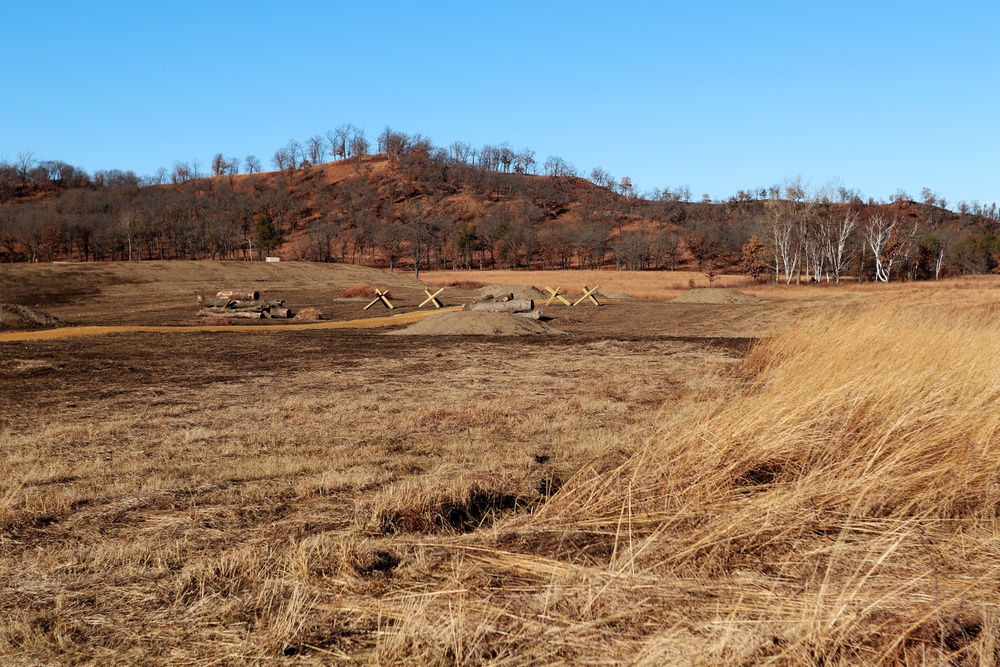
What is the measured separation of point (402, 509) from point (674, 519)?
1826 millimetres

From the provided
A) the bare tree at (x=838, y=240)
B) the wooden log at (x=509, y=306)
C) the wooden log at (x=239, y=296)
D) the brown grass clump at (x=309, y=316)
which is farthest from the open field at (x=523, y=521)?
the bare tree at (x=838, y=240)

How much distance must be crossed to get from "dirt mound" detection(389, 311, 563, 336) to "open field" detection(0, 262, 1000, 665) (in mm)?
11116

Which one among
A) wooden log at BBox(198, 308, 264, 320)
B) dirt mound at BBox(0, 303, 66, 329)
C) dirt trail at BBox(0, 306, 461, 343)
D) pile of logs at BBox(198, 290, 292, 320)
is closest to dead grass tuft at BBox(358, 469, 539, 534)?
dirt trail at BBox(0, 306, 461, 343)

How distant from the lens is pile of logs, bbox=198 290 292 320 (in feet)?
100

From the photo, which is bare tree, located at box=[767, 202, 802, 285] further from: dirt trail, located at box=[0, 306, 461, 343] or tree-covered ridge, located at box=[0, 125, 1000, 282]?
dirt trail, located at box=[0, 306, 461, 343]

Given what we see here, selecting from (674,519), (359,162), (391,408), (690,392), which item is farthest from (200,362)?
(359,162)

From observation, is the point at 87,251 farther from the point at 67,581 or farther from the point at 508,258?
the point at 67,581

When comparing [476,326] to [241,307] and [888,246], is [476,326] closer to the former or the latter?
[241,307]

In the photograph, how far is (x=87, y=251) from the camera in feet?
299

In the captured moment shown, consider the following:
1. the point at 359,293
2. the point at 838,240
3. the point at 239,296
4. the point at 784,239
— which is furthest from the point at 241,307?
the point at 838,240

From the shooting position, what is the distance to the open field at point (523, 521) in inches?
133

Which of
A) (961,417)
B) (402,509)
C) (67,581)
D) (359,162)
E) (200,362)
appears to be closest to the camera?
(67,581)

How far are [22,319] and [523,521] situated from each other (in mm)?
24486

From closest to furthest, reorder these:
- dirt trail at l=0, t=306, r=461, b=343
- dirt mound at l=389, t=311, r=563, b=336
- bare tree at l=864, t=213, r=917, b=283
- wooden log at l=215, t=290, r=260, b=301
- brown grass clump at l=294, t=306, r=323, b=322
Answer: dirt trail at l=0, t=306, r=461, b=343, dirt mound at l=389, t=311, r=563, b=336, brown grass clump at l=294, t=306, r=323, b=322, wooden log at l=215, t=290, r=260, b=301, bare tree at l=864, t=213, r=917, b=283
